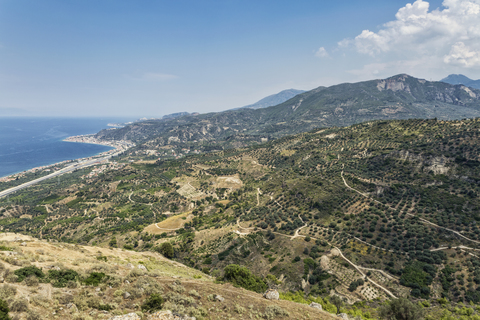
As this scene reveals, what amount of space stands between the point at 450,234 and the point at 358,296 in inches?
1068

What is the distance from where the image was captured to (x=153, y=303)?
1630cm

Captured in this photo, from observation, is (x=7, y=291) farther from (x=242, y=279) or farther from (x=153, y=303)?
(x=242, y=279)

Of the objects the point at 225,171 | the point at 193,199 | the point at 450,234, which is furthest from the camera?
the point at 225,171

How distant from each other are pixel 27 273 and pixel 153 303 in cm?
1048

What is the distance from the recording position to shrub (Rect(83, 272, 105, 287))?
1827 centimetres

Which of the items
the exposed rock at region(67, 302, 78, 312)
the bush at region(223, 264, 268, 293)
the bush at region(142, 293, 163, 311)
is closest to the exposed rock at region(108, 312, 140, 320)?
the bush at region(142, 293, 163, 311)

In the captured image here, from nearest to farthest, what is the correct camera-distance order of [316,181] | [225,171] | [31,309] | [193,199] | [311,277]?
[31,309] → [311,277] → [316,181] → [193,199] → [225,171]

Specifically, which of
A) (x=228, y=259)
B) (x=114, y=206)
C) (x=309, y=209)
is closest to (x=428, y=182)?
(x=309, y=209)

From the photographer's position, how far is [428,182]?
2453 inches

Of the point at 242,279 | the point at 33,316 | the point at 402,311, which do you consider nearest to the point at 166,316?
the point at 33,316

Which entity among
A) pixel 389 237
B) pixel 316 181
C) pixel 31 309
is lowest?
pixel 389 237

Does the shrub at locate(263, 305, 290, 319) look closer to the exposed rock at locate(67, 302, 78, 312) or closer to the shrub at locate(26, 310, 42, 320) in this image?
the exposed rock at locate(67, 302, 78, 312)

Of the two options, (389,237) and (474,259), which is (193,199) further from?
(474,259)

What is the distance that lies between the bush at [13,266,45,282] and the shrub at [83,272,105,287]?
Answer: 334 cm
